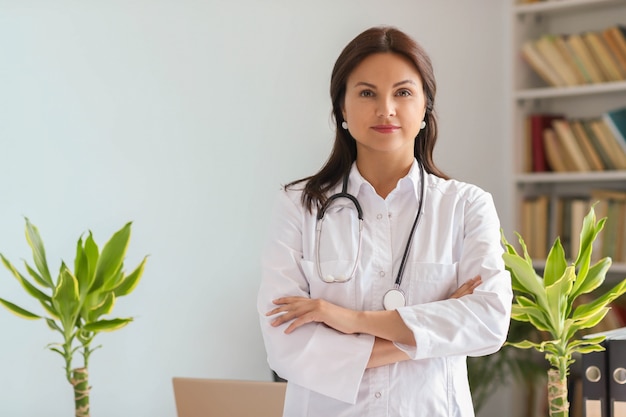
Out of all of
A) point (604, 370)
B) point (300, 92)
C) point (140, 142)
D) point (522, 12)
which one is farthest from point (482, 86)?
point (604, 370)

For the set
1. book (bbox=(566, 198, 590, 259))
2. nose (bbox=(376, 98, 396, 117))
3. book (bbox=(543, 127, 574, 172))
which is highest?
book (bbox=(543, 127, 574, 172))

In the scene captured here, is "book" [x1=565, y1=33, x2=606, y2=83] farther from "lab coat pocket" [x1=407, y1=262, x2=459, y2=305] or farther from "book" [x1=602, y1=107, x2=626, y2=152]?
"lab coat pocket" [x1=407, y1=262, x2=459, y2=305]

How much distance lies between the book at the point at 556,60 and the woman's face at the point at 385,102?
2487mm

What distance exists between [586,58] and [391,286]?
103 inches

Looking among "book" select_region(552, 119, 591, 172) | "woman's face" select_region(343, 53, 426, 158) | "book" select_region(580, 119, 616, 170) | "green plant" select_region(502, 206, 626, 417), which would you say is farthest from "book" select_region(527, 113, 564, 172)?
"woman's face" select_region(343, 53, 426, 158)

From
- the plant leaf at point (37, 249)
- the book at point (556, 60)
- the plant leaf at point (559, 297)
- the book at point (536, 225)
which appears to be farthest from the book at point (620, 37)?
the plant leaf at point (37, 249)

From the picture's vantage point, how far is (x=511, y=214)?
417 cm

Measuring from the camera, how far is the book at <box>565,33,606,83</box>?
3.90 metres

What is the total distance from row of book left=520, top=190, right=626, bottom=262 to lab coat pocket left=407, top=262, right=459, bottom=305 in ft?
7.72

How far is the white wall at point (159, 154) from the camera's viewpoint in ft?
8.08

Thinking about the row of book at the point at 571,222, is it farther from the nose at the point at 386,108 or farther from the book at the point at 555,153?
the nose at the point at 386,108

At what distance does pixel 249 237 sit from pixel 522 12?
1910 millimetres

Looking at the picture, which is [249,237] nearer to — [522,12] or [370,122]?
[370,122]

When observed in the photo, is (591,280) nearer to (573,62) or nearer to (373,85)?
(373,85)
